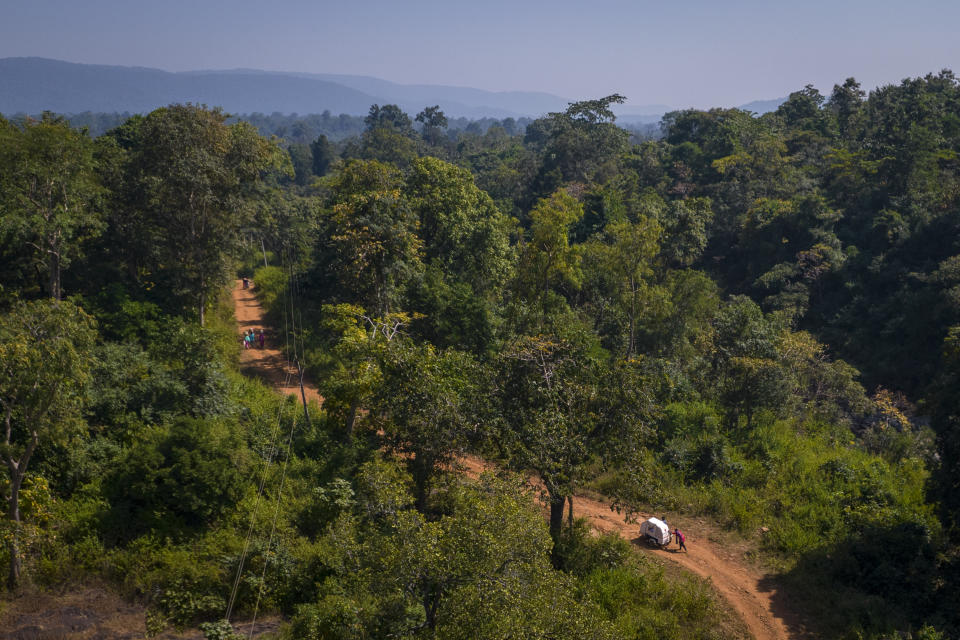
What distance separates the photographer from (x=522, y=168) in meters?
52.2

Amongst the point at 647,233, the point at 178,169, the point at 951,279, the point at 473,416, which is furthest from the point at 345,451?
the point at 951,279

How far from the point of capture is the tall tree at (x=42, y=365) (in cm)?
1042

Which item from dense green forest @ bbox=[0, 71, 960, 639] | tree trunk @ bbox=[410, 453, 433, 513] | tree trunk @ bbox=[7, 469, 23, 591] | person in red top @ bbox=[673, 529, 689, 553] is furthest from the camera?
person in red top @ bbox=[673, 529, 689, 553]

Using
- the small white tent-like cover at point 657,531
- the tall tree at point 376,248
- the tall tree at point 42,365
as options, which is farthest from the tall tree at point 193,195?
the small white tent-like cover at point 657,531

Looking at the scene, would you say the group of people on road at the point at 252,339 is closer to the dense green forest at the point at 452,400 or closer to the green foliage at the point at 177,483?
the dense green forest at the point at 452,400

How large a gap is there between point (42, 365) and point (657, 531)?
13798 millimetres

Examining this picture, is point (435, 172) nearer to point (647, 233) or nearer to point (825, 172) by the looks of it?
point (647, 233)

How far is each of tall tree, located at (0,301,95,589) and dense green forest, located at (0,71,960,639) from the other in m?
0.05

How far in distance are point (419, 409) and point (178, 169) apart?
560 inches

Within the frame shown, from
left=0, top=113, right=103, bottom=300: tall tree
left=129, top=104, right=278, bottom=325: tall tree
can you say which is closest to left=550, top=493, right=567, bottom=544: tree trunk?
left=129, top=104, right=278, bottom=325: tall tree

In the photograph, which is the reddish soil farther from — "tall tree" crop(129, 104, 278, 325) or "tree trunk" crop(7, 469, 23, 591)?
"tree trunk" crop(7, 469, 23, 591)

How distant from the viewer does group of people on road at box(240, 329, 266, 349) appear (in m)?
25.3

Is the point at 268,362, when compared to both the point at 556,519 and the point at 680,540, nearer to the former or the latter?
the point at 556,519

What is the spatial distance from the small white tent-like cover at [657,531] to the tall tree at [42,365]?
43.0 feet
